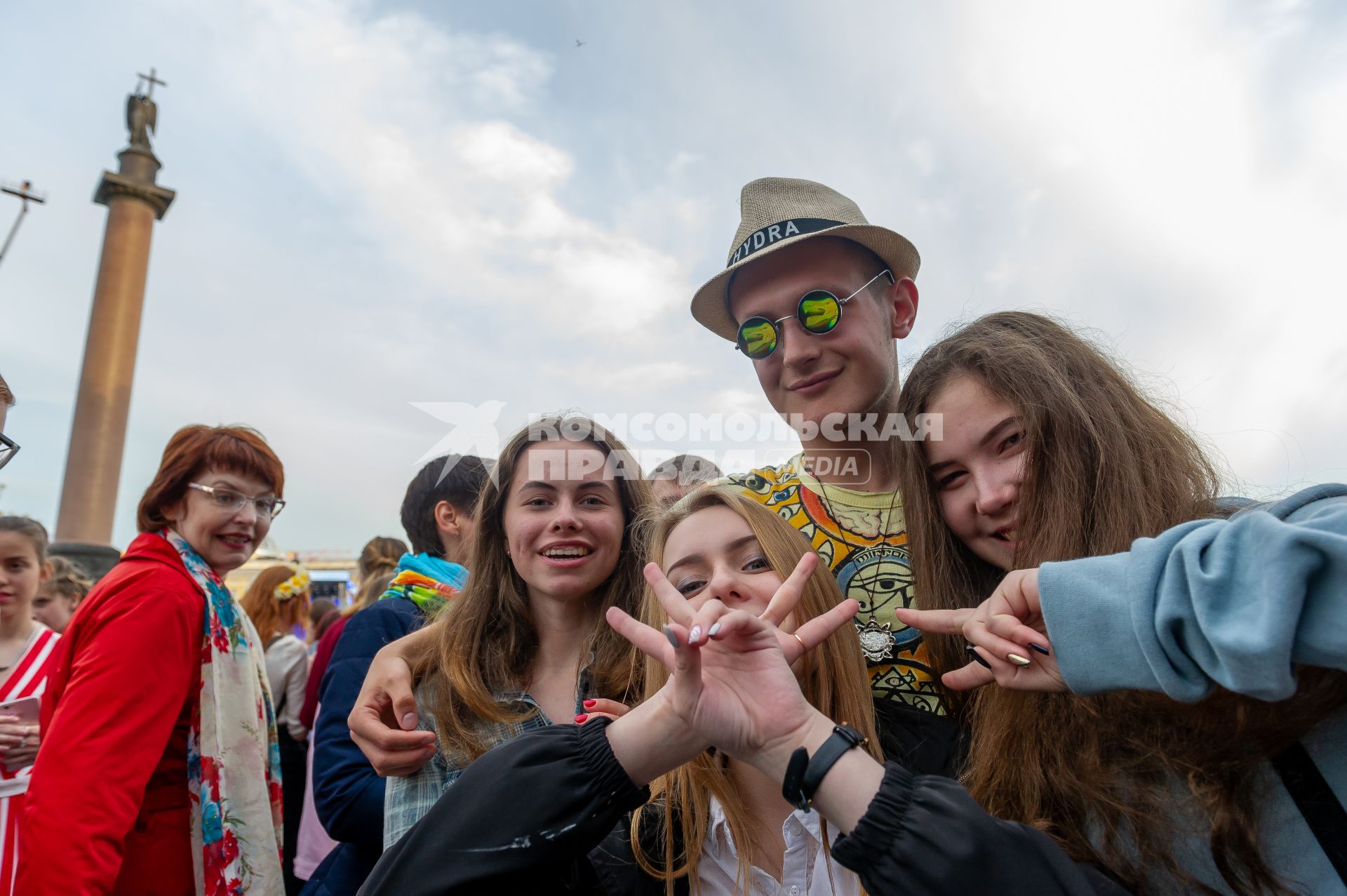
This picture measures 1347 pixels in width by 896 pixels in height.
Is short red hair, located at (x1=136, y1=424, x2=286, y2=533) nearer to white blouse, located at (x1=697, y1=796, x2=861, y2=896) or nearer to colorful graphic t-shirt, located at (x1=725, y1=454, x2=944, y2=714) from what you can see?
colorful graphic t-shirt, located at (x1=725, y1=454, x2=944, y2=714)

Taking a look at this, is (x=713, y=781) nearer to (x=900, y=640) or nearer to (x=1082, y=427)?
(x=900, y=640)

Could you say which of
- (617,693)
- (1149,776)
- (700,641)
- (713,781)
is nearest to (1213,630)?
(1149,776)

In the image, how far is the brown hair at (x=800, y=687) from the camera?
164cm

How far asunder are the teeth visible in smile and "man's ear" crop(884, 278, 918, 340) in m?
1.39

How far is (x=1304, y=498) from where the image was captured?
1202mm

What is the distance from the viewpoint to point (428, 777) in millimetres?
2047

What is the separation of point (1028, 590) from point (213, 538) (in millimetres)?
2926

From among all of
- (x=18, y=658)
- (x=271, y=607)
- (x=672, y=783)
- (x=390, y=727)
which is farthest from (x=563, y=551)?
(x=271, y=607)

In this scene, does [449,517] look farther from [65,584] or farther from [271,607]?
[65,584]

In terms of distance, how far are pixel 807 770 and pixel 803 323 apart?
62.4 inches

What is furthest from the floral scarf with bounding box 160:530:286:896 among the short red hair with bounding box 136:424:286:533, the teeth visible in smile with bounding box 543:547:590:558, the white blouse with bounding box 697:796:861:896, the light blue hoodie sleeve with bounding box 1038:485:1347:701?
the light blue hoodie sleeve with bounding box 1038:485:1347:701

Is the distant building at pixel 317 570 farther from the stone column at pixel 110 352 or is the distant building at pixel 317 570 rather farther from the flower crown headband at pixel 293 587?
the flower crown headband at pixel 293 587

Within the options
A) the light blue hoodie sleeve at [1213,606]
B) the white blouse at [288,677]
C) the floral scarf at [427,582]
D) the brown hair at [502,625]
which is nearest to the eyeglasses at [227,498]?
the floral scarf at [427,582]

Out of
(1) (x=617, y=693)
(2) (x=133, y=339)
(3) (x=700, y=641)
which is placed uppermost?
(2) (x=133, y=339)
